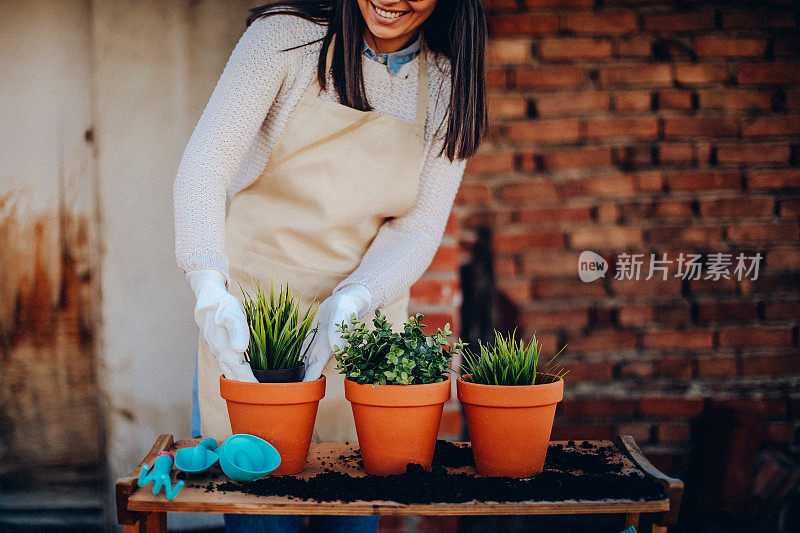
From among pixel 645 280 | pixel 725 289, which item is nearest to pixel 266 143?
pixel 645 280

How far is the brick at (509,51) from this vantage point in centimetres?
209

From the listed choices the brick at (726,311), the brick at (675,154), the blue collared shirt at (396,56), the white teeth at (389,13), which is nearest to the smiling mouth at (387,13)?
the white teeth at (389,13)

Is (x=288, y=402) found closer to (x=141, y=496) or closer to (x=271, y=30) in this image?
(x=141, y=496)

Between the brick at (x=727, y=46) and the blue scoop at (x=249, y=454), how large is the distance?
6.11ft

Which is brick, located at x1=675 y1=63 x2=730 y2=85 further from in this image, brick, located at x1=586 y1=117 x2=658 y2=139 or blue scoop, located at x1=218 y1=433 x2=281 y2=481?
blue scoop, located at x1=218 y1=433 x2=281 y2=481

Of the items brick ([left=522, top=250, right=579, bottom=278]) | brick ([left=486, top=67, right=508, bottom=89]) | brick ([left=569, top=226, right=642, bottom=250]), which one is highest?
brick ([left=486, top=67, right=508, bottom=89])

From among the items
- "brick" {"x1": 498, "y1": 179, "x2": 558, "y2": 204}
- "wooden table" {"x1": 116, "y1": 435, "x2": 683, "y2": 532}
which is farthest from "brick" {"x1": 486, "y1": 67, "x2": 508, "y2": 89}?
"wooden table" {"x1": 116, "y1": 435, "x2": 683, "y2": 532}

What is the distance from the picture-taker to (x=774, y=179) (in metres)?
2.14

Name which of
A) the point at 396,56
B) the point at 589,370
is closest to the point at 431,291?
the point at 589,370

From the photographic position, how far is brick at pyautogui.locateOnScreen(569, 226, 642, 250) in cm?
213

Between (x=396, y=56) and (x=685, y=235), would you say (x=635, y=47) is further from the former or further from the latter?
(x=396, y=56)

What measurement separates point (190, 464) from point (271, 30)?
0.78 meters

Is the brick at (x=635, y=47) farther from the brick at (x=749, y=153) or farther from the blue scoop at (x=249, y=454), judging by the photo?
the blue scoop at (x=249, y=454)

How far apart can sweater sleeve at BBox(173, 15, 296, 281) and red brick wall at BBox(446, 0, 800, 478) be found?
1005 millimetres
